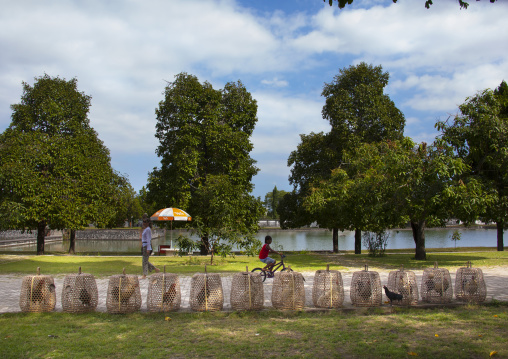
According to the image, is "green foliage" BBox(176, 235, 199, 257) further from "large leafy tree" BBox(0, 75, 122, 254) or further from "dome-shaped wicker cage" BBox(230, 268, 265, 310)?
"large leafy tree" BBox(0, 75, 122, 254)

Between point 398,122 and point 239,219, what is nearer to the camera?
point 239,219

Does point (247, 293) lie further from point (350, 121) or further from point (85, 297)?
point (350, 121)

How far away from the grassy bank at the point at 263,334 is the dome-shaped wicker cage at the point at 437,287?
1.32ft

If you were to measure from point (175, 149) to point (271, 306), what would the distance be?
66.1ft

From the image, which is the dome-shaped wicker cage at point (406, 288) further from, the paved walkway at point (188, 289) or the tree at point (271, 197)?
the tree at point (271, 197)

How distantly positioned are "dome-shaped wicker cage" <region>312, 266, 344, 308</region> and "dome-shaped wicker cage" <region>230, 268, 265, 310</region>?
1049mm

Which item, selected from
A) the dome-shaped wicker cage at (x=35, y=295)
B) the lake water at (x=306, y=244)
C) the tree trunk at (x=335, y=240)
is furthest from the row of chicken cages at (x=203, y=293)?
the tree trunk at (x=335, y=240)

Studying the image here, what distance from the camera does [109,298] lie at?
7855 millimetres

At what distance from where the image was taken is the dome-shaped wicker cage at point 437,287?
27.4ft

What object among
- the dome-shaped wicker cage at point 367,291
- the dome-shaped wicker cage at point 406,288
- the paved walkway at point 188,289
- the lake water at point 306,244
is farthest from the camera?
the lake water at point 306,244

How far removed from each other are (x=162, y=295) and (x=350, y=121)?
71.4 ft

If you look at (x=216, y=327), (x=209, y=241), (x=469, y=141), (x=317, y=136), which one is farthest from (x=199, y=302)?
(x=317, y=136)

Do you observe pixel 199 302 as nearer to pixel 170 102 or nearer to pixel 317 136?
pixel 170 102

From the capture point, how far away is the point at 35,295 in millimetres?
7969
